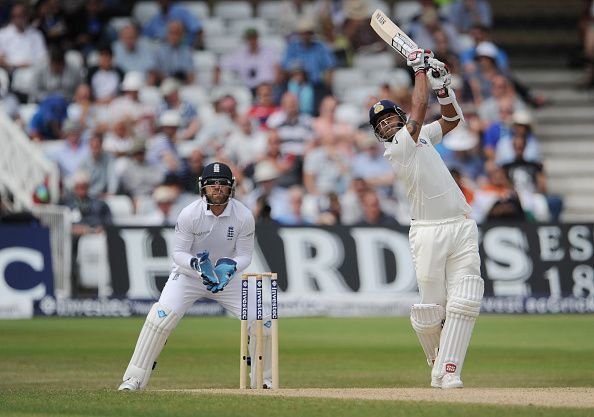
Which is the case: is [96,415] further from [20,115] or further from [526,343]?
[20,115]

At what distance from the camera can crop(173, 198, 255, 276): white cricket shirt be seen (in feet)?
33.0

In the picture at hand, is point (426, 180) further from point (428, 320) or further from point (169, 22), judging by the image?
point (169, 22)

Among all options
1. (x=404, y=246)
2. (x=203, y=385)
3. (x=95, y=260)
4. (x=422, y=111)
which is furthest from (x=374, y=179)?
(x=422, y=111)

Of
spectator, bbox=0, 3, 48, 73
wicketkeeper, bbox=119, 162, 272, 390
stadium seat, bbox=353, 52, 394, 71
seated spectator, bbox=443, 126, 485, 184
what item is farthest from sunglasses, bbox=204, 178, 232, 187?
stadium seat, bbox=353, 52, 394, 71

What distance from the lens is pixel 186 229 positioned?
10.1 m

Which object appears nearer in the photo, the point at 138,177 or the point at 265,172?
the point at 265,172

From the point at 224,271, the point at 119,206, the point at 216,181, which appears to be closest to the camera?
the point at 224,271

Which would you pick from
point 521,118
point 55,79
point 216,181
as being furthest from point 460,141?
point 216,181

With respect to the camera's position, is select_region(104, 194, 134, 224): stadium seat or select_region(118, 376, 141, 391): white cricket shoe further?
select_region(104, 194, 134, 224): stadium seat

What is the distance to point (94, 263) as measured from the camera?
1750cm

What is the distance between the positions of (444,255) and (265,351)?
5.26 feet

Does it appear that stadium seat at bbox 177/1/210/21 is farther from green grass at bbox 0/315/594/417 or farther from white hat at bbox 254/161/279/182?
green grass at bbox 0/315/594/417

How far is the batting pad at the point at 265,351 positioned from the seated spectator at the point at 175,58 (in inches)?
443

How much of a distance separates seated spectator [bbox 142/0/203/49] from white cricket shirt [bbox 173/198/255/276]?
11.5 metres
